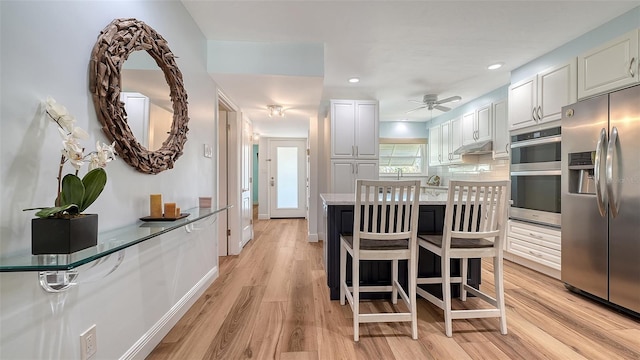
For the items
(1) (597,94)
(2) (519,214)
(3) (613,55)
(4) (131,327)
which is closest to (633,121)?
(1) (597,94)

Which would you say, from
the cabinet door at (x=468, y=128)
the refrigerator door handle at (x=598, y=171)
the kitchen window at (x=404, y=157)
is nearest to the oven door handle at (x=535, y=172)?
the refrigerator door handle at (x=598, y=171)

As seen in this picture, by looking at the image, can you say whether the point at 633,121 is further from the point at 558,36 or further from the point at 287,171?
the point at 287,171

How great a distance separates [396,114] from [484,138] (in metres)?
1.85

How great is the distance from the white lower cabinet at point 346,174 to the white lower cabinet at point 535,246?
6.31ft

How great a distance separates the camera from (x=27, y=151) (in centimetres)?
98

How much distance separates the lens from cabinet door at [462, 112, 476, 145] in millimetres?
4607

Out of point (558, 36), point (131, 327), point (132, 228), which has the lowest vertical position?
point (131, 327)

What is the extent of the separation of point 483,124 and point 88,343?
5.08 metres

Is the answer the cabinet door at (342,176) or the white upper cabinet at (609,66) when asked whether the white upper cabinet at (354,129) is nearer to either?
the cabinet door at (342,176)

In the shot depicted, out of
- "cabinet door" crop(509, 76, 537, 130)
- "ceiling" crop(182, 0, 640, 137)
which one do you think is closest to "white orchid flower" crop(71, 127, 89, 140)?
"ceiling" crop(182, 0, 640, 137)

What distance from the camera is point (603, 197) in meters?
2.18

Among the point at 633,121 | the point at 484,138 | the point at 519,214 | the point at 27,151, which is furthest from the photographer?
the point at 484,138

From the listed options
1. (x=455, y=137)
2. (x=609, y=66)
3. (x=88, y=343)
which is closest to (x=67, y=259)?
(x=88, y=343)

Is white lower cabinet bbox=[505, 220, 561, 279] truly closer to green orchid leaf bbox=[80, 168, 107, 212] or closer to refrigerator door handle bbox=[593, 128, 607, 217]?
refrigerator door handle bbox=[593, 128, 607, 217]
